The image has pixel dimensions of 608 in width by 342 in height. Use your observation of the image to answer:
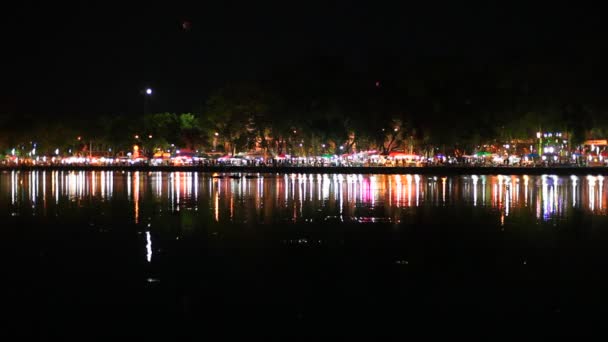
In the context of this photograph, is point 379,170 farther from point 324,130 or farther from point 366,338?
point 366,338

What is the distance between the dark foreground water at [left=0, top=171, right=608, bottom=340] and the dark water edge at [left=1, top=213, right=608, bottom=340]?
27mm

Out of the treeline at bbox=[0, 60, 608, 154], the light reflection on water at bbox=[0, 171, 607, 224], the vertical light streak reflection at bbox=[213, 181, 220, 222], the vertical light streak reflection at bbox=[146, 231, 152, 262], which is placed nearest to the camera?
the vertical light streak reflection at bbox=[146, 231, 152, 262]

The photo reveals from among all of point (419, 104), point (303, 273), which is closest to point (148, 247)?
point (303, 273)

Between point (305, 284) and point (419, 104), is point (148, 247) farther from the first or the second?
point (419, 104)

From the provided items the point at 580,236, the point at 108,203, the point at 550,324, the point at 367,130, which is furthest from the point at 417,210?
the point at 367,130

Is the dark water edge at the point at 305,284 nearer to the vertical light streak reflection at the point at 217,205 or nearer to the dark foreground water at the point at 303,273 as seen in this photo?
the dark foreground water at the point at 303,273

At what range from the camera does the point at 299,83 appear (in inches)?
2827

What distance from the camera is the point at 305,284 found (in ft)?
35.7

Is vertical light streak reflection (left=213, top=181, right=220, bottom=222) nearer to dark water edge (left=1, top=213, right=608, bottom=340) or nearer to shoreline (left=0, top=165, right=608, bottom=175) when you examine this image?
dark water edge (left=1, top=213, right=608, bottom=340)

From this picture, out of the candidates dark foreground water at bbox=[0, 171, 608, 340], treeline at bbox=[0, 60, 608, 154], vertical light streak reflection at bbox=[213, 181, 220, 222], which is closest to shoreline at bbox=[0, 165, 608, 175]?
treeline at bbox=[0, 60, 608, 154]

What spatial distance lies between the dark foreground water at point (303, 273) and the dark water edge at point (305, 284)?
27 mm

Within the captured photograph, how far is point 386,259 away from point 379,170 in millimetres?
48660

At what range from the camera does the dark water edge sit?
8820 mm

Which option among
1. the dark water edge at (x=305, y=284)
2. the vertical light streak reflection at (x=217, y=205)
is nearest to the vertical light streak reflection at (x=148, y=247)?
the dark water edge at (x=305, y=284)
